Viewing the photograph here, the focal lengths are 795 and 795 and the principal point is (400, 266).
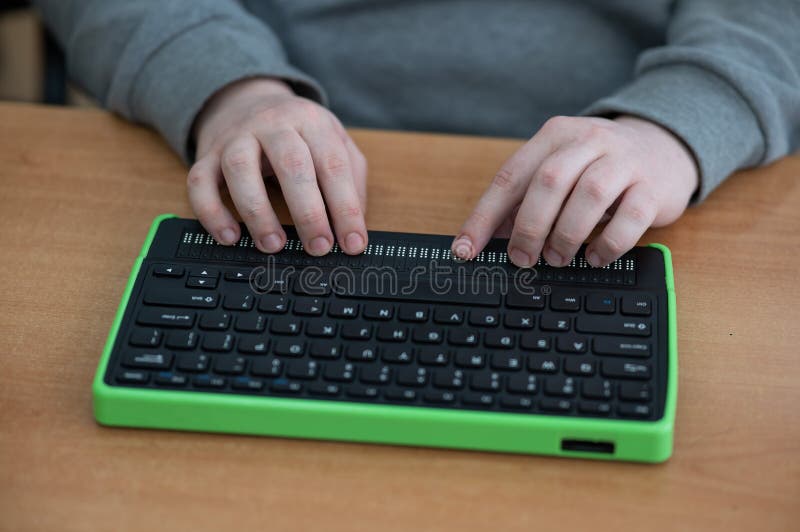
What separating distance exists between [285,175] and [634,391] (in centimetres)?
30

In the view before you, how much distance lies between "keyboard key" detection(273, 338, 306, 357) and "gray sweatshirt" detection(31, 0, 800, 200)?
0.86ft

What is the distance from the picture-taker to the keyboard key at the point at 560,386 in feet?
1.58

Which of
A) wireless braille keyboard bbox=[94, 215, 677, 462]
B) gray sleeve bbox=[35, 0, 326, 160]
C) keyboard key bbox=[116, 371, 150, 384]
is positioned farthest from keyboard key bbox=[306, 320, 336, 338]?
gray sleeve bbox=[35, 0, 326, 160]

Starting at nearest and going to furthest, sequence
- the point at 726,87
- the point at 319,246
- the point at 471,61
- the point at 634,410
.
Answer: the point at 634,410 → the point at 319,246 → the point at 726,87 → the point at 471,61

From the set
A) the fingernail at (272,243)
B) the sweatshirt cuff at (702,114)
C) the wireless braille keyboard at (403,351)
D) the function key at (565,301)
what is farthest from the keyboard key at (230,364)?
the sweatshirt cuff at (702,114)

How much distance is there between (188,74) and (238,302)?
0.28m

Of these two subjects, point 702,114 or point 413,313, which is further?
point 702,114

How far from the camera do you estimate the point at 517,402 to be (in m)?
0.48

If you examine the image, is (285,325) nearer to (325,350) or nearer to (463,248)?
(325,350)

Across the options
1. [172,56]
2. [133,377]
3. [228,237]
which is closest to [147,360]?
[133,377]

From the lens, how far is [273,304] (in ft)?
1.75

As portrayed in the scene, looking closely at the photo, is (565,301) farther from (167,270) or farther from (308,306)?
(167,270)

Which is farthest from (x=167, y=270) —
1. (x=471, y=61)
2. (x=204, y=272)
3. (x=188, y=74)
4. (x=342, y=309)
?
(x=471, y=61)

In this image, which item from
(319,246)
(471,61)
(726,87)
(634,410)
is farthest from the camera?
(471,61)
